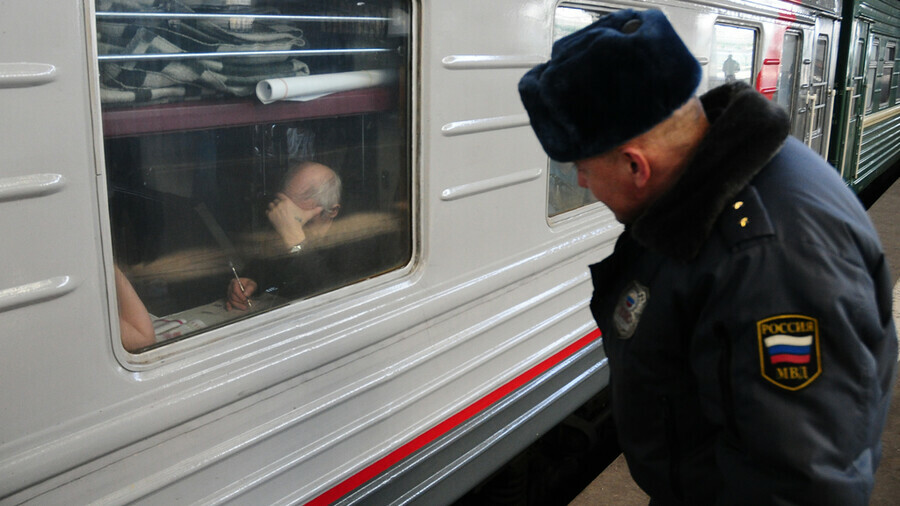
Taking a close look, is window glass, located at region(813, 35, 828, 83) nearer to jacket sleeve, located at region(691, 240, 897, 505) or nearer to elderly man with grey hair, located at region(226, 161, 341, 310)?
elderly man with grey hair, located at region(226, 161, 341, 310)

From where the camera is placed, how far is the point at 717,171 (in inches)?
47.2

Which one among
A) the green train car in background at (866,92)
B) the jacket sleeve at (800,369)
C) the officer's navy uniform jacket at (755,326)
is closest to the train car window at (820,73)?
the green train car in background at (866,92)

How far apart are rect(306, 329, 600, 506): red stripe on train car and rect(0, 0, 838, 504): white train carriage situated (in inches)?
0.5

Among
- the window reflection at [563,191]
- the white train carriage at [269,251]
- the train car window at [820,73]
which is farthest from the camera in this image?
the train car window at [820,73]

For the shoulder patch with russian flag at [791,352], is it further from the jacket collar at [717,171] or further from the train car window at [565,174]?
the train car window at [565,174]

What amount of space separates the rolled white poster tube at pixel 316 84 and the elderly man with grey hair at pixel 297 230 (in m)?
0.18

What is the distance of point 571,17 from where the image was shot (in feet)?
9.34

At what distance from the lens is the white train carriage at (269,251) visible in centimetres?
138

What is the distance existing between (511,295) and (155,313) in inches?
50.2

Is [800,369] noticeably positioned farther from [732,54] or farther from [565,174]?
[732,54]

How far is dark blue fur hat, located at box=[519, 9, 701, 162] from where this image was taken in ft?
3.82

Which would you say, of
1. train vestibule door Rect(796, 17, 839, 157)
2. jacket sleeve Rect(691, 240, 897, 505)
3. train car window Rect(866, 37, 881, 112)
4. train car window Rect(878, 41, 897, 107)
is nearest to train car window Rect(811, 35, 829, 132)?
train vestibule door Rect(796, 17, 839, 157)

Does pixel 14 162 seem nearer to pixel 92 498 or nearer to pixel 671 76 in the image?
pixel 92 498

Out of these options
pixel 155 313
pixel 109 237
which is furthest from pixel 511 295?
pixel 109 237
